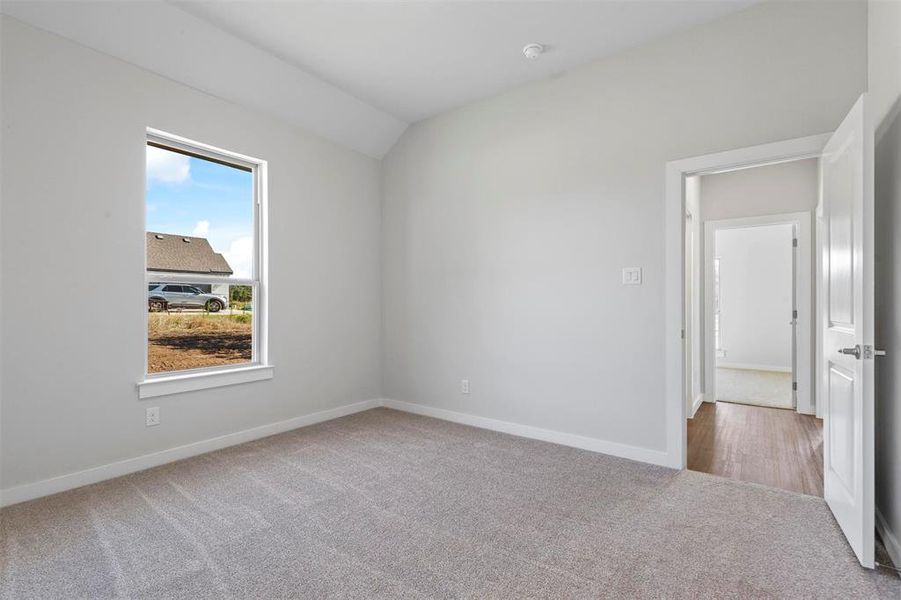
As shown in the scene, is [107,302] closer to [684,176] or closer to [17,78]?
[17,78]

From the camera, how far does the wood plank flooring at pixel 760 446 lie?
283 cm

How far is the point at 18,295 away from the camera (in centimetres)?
245

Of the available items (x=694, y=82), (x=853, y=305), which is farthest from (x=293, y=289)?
(x=853, y=305)

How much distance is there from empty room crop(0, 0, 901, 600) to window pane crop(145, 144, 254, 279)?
0.02 m

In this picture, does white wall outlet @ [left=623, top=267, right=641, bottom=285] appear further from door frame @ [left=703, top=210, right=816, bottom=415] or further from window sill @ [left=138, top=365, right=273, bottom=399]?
window sill @ [left=138, top=365, right=273, bottom=399]

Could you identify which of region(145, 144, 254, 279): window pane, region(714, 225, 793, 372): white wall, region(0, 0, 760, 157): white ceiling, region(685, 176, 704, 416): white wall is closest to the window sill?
region(145, 144, 254, 279): window pane

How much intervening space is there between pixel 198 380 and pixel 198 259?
0.90m

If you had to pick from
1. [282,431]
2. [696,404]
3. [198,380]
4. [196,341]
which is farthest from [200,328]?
[696,404]

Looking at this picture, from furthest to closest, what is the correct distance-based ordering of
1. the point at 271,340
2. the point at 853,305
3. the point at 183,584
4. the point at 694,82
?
the point at 271,340
the point at 694,82
the point at 853,305
the point at 183,584

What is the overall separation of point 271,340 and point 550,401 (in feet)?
7.70

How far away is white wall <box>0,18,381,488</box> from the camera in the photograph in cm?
245

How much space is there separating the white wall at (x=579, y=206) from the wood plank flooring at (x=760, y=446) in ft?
1.82

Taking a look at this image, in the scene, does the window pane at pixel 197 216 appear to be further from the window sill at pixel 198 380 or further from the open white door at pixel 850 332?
the open white door at pixel 850 332

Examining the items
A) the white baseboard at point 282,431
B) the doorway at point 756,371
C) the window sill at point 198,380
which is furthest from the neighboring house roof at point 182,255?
the doorway at point 756,371
